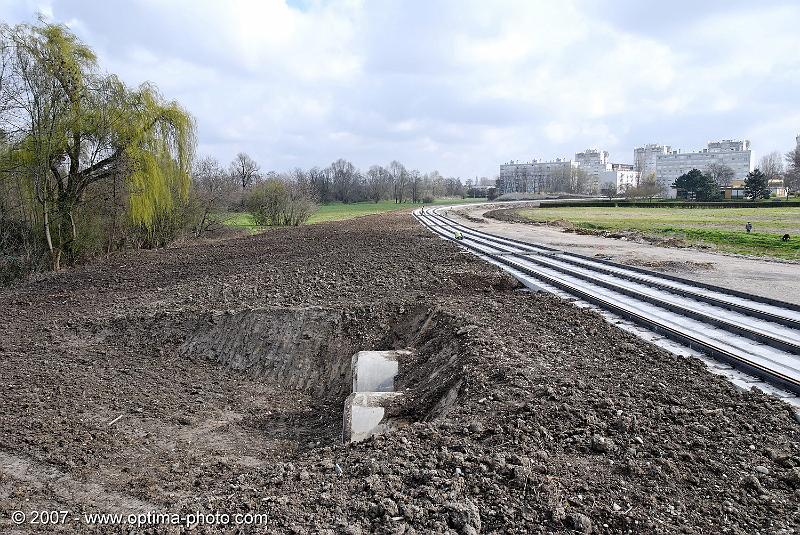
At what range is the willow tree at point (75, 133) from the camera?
15.1 meters

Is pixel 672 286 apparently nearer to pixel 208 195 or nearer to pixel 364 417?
pixel 364 417

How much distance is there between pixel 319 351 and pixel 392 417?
349 cm

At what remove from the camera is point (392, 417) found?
226 inches

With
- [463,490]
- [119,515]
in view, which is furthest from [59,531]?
[463,490]

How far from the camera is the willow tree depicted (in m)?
15.1

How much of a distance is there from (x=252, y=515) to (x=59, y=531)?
151 cm

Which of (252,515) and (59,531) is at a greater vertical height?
(252,515)

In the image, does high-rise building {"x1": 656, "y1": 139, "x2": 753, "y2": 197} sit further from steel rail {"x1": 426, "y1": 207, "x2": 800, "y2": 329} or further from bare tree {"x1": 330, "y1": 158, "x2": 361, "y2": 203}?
steel rail {"x1": 426, "y1": 207, "x2": 800, "y2": 329}

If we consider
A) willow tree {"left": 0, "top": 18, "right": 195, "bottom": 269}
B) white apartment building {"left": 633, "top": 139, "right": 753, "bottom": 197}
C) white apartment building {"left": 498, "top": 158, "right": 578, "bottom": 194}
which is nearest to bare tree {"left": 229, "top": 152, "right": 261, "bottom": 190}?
willow tree {"left": 0, "top": 18, "right": 195, "bottom": 269}

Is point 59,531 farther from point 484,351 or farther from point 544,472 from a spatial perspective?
point 484,351

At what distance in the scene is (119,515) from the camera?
4.08m

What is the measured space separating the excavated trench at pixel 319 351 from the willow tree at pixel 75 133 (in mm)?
9729

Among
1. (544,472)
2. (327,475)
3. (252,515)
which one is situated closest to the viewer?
(252,515)

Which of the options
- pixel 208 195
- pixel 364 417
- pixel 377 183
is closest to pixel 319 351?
pixel 364 417
